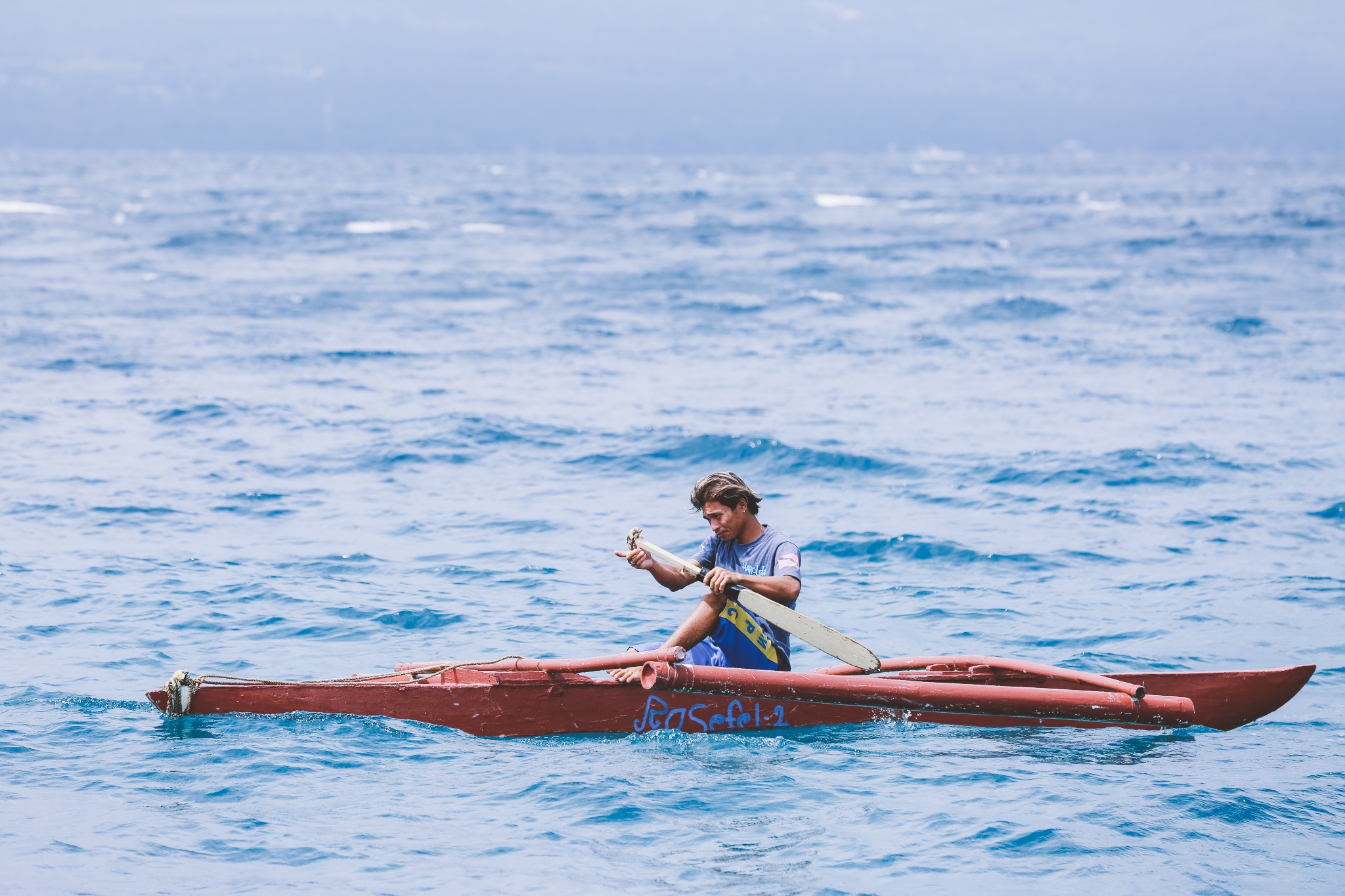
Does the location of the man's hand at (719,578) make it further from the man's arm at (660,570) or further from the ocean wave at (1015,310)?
the ocean wave at (1015,310)

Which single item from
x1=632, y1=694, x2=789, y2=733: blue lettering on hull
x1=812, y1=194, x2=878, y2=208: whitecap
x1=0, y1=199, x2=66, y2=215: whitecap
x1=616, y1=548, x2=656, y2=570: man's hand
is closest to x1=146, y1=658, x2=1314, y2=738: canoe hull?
x1=632, y1=694, x2=789, y2=733: blue lettering on hull

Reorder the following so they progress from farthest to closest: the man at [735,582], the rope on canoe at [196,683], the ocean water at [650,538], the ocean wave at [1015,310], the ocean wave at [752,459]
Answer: the ocean wave at [1015,310]
the ocean wave at [752,459]
the rope on canoe at [196,683]
the man at [735,582]
the ocean water at [650,538]

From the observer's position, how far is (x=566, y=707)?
7.71 metres

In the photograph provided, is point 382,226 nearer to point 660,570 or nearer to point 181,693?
point 181,693

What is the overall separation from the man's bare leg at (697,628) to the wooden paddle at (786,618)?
15 cm

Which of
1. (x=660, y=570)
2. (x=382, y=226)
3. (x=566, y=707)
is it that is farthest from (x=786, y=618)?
(x=382, y=226)

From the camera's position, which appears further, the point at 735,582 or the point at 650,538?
the point at 650,538

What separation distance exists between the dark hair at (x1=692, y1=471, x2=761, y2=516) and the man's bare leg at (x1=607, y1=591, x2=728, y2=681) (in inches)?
20.9

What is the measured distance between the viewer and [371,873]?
6.29 meters

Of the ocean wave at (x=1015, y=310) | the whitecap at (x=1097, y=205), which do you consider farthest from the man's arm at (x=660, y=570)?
the whitecap at (x=1097, y=205)

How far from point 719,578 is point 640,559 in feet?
1.50

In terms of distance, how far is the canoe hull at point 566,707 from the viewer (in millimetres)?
7625

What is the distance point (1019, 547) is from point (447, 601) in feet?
18.0

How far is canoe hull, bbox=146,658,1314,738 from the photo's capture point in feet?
25.0
